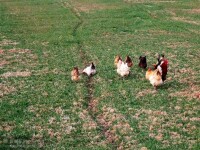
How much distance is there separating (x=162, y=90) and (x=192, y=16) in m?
25.0

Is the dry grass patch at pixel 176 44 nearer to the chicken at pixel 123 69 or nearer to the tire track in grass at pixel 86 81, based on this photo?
the tire track in grass at pixel 86 81

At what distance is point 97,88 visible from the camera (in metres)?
20.1

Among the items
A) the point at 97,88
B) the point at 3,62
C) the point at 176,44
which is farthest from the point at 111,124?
the point at 176,44

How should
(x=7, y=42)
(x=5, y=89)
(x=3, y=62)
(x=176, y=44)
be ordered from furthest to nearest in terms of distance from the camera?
1. (x=7, y=42)
2. (x=176, y=44)
3. (x=3, y=62)
4. (x=5, y=89)

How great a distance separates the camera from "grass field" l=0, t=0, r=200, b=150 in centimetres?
1488

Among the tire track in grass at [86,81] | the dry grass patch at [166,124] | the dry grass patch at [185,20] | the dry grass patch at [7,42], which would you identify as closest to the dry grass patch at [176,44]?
the tire track in grass at [86,81]

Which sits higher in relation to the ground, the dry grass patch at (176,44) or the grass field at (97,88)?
the dry grass patch at (176,44)

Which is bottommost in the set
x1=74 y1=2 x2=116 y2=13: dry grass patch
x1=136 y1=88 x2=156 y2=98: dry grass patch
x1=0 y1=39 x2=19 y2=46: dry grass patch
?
x1=136 y1=88 x2=156 y2=98: dry grass patch

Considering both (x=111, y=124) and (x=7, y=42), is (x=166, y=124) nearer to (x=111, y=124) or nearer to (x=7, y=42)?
(x=111, y=124)

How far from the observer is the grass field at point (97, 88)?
14883 millimetres

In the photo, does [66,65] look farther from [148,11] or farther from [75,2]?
[75,2]

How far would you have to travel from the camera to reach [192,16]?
42.3 m

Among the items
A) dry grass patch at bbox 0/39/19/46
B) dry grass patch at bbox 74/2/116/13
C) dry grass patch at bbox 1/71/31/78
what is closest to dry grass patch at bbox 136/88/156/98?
dry grass patch at bbox 1/71/31/78

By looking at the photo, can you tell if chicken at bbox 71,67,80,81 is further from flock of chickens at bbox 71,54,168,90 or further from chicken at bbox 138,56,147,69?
chicken at bbox 138,56,147,69
